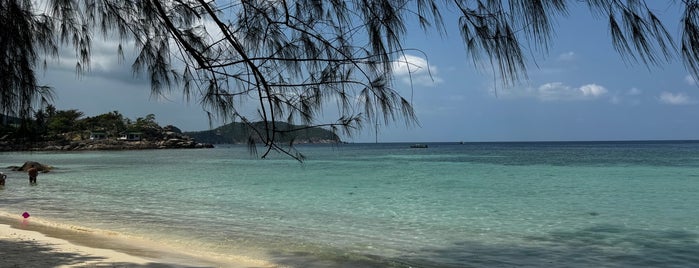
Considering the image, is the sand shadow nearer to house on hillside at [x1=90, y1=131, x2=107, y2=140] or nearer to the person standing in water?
the person standing in water

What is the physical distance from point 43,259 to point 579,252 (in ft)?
24.1

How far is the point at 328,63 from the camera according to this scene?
113 inches

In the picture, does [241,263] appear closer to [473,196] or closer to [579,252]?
[579,252]

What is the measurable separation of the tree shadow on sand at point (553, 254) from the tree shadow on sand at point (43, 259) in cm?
208

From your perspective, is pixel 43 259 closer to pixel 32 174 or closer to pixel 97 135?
pixel 32 174

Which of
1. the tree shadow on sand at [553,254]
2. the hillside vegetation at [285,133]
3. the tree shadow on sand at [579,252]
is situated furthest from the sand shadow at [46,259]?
the tree shadow on sand at [579,252]

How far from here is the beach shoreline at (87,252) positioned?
581 centimetres

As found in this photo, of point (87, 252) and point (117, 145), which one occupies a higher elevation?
point (117, 145)

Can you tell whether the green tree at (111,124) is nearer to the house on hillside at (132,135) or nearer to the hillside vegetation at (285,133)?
the house on hillside at (132,135)

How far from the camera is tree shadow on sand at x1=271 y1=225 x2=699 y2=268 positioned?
6.77 meters

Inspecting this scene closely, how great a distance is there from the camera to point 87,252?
6.50 m

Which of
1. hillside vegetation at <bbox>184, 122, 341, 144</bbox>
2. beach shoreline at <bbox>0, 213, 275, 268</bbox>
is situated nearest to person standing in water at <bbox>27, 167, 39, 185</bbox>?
beach shoreline at <bbox>0, 213, 275, 268</bbox>

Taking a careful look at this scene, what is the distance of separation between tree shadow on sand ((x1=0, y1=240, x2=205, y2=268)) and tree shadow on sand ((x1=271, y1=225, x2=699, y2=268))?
2.08 m

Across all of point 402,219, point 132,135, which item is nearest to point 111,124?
point 132,135
